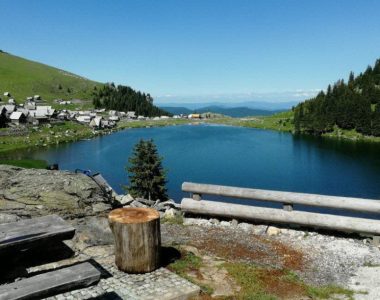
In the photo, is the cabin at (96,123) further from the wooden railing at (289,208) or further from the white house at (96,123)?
the wooden railing at (289,208)

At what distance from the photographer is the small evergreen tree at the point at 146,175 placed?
56719mm

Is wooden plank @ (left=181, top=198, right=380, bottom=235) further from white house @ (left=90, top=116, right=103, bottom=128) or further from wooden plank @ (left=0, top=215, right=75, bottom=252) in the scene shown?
white house @ (left=90, top=116, right=103, bottom=128)

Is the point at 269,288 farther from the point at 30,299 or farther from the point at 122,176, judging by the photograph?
the point at 122,176

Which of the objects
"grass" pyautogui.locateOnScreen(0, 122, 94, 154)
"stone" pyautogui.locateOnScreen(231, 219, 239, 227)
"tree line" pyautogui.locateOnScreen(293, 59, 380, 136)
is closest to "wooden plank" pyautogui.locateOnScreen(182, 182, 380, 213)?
"stone" pyautogui.locateOnScreen(231, 219, 239, 227)

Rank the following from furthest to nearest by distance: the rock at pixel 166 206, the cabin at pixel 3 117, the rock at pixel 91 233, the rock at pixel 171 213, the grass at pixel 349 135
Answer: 1. the grass at pixel 349 135
2. the cabin at pixel 3 117
3. the rock at pixel 166 206
4. the rock at pixel 171 213
5. the rock at pixel 91 233

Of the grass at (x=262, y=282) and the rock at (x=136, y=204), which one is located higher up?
the rock at (x=136, y=204)

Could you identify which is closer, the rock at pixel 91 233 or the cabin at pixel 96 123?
the rock at pixel 91 233

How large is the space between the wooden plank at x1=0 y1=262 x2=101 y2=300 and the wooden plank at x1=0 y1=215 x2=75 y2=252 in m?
0.76

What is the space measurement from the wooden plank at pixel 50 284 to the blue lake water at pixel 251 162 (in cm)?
6006

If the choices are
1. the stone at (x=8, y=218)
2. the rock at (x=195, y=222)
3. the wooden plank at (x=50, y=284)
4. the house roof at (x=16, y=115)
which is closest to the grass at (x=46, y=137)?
the house roof at (x=16, y=115)

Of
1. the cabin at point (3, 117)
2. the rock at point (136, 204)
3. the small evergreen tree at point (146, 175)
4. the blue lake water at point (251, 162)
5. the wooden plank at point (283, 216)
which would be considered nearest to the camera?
the wooden plank at point (283, 216)

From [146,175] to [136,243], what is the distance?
4611 cm

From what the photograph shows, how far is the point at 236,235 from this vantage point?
15.4 m

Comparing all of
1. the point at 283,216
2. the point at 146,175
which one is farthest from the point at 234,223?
the point at 146,175
